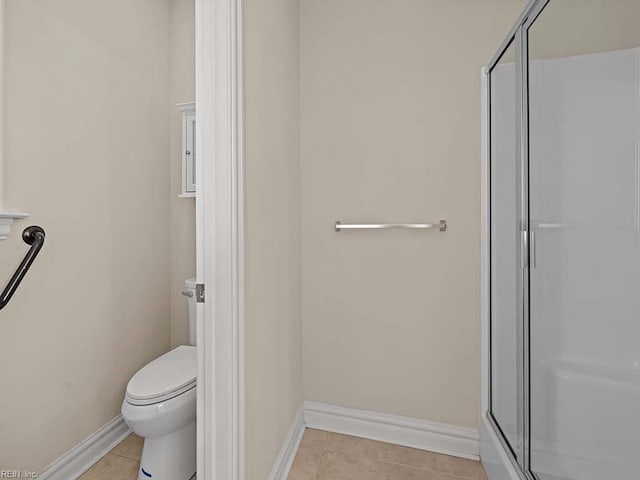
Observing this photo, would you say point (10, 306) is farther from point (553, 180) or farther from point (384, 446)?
point (553, 180)

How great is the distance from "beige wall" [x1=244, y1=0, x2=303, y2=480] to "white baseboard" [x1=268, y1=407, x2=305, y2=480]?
5 centimetres

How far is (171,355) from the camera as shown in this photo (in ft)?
5.66

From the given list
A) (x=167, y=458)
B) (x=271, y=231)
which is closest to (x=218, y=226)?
(x=271, y=231)

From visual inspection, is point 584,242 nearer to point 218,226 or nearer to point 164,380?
point 218,226

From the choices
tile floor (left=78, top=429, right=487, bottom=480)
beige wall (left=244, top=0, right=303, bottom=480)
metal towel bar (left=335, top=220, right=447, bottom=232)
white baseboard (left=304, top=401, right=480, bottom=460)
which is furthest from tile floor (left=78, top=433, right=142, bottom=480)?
metal towel bar (left=335, top=220, right=447, bottom=232)

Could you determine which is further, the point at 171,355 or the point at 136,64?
the point at 136,64

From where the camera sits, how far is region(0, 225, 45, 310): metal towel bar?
1179 mm

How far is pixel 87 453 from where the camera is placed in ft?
5.36

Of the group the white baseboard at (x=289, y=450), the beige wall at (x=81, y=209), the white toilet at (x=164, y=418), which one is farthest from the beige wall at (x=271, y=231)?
the beige wall at (x=81, y=209)

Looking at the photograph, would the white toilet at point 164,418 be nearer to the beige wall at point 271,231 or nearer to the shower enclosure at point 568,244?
the beige wall at point 271,231

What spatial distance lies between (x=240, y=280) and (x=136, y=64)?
161 cm

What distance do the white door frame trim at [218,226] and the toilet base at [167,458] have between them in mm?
450

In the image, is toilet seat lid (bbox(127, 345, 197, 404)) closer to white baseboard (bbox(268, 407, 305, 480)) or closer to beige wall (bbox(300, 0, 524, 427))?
white baseboard (bbox(268, 407, 305, 480))

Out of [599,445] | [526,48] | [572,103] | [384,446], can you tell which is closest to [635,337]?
[599,445]
